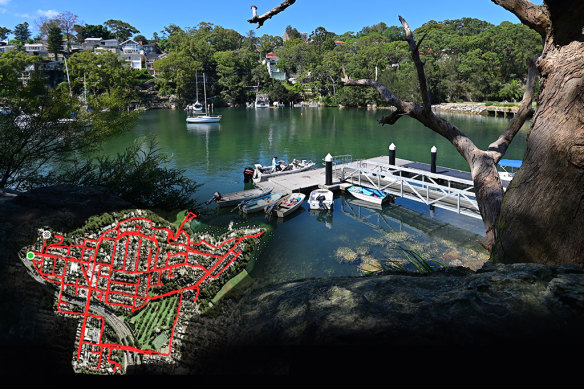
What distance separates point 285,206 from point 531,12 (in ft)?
37.2

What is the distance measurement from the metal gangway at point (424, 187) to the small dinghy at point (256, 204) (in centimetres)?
413

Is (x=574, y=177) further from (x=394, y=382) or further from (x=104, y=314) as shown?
(x=104, y=314)

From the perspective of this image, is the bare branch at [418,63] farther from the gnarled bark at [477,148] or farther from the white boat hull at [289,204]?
the white boat hull at [289,204]

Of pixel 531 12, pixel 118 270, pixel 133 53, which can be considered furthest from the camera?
pixel 133 53

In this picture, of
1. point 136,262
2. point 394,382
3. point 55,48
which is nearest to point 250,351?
point 394,382

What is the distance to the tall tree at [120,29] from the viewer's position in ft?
288

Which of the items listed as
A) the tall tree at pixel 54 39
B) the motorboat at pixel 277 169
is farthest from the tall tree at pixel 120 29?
the motorboat at pixel 277 169

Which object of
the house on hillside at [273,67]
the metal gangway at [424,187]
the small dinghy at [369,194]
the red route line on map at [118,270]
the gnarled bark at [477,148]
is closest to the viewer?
the red route line on map at [118,270]

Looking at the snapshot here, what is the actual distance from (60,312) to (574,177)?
2472mm

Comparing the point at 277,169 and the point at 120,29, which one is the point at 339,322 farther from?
the point at 120,29

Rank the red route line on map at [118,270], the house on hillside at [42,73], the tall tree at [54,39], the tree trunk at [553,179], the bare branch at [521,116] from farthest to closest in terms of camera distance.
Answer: the tall tree at [54,39] → the house on hillside at [42,73] → the bare branch at [521,116] → the tree trunk at [553,179] → the red route line on map at [118,270]

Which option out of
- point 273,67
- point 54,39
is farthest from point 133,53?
point 273,67

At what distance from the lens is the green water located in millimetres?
10016

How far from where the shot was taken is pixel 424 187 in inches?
587
